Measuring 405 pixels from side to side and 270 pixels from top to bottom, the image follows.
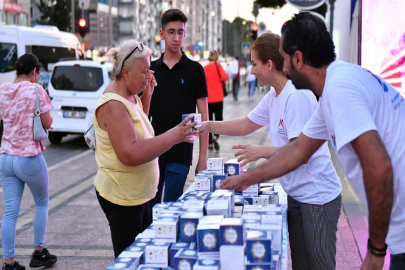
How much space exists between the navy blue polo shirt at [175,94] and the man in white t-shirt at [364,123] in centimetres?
243

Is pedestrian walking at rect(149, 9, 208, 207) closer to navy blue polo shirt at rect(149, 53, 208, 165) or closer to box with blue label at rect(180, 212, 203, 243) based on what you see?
navy blue polo shirt at rect(149, 53, 208, 165)

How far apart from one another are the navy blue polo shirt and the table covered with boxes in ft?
5.33

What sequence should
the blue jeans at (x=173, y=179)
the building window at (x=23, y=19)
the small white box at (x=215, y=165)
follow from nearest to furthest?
the small white box at (x=215, y=165) < the blue jeans at (x=173, y=179) < the building window at (x=23, y=19)

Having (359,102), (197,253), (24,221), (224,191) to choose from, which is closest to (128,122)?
(224,191)

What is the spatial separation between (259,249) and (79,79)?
36.6ft

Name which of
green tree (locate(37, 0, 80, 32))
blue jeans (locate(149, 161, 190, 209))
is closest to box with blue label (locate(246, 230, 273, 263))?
blue jeans (locate(149, 161, 190, 209))

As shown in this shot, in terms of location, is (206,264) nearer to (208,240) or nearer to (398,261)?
(208,240)

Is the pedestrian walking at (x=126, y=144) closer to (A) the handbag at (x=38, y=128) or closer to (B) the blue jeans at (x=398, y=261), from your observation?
(B) the blue jeans at (x=398, y=261)

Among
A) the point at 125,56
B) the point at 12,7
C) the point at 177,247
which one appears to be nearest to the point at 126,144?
the point at 125,56

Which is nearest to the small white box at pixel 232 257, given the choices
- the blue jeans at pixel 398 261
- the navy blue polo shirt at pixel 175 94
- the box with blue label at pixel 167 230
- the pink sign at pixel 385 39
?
the box with blue label at pixel 167 230

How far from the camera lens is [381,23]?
23.4 ft

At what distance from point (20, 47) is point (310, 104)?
624 inches

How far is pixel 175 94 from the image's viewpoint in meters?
4.97

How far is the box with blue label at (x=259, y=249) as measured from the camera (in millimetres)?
2568
